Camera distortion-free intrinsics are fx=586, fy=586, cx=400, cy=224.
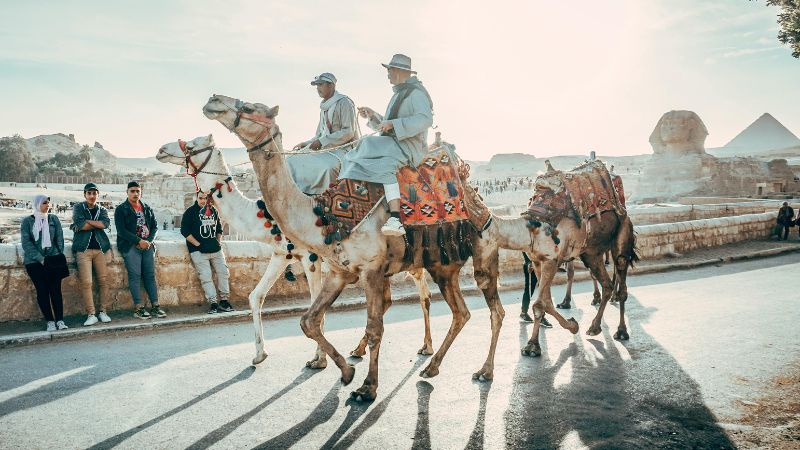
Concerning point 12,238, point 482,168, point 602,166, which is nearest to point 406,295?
point 602,166

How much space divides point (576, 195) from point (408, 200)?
2.89m

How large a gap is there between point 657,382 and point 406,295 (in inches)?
191

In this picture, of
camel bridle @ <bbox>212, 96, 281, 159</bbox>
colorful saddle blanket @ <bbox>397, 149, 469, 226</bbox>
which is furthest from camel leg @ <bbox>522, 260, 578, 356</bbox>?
camel bridle @ <bbox>212, 96, 281, 159</bbox>

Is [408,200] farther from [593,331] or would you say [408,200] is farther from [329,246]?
[593,331]

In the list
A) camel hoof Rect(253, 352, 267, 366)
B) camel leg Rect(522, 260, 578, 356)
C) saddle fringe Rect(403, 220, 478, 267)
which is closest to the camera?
saddle fringe Rect(403, 220, 478, 267)

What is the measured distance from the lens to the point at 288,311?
8734 millimetres

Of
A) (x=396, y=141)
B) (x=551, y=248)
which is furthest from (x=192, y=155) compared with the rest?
(x=551, y=248)

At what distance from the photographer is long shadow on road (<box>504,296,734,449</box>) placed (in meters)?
4.17

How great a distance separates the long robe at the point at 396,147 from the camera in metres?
5.18

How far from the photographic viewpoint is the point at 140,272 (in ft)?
26.6

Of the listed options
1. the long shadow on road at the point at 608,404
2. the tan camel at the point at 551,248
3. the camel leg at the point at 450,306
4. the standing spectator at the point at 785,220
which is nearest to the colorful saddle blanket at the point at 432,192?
the tan camel at the point at 551,248

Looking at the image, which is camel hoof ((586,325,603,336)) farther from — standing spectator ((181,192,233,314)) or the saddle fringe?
standing spectator ((181,192,233,314))

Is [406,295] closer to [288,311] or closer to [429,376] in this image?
[288,311]

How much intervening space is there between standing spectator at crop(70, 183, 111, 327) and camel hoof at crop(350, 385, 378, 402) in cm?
436
